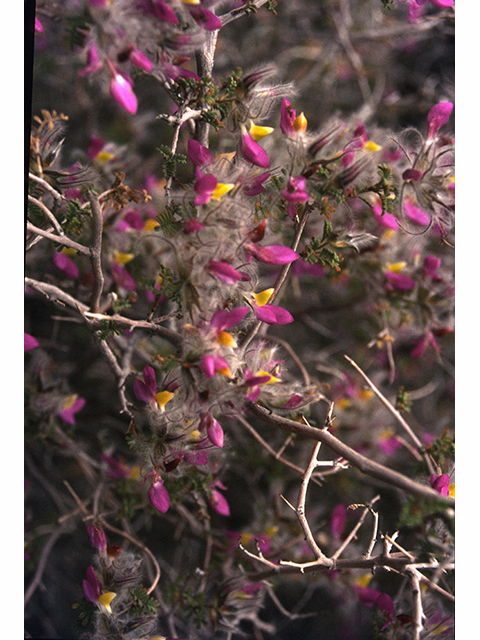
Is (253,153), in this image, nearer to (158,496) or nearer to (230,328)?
(230,328)

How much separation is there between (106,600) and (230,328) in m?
0.37

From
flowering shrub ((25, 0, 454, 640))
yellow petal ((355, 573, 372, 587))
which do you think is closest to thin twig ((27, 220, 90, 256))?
flowering shrub ((25, 0, 454, 640))

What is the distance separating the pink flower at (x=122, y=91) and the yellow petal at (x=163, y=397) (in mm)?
310

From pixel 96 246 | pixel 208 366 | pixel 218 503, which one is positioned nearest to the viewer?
pixel 208 366

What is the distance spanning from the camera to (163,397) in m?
0.54

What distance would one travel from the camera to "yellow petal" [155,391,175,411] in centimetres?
54

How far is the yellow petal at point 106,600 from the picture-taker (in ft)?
1.91

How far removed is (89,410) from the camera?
2.86 feet

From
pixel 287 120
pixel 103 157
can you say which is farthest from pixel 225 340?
pixel 103 157

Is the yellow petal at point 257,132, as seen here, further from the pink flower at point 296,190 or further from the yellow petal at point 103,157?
the yellow petal at point 103,157

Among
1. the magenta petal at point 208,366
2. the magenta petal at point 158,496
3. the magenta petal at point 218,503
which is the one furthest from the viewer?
the magenta petal at point 218,503

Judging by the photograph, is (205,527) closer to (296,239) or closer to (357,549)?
(357,549)

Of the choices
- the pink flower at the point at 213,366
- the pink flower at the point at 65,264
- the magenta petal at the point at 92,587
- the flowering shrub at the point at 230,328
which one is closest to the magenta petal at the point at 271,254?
the flowering shrub at the point at 230,328
